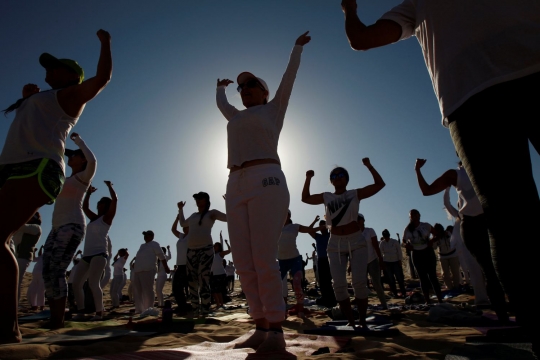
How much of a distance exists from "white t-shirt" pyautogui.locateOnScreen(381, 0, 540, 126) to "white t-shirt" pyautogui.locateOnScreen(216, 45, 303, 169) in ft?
5.12

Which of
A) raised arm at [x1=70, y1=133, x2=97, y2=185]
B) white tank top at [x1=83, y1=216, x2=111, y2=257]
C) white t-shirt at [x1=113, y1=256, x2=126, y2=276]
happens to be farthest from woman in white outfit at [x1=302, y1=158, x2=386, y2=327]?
white t-shirt at [x1=113, y1=256, x2=126, y2=276]

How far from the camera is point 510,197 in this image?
4.33 ft

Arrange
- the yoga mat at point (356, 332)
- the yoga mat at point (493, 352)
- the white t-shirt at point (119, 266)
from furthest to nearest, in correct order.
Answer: the white t-shirt at point (119, 266) < the yoga mat at point (356, 332) < the yoga mat at point (493, 352)

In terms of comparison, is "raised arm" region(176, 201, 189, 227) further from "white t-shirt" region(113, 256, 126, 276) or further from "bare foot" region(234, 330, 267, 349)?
"white t-shirt" region(113, 256, 126, 276)

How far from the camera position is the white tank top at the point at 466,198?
478 cm

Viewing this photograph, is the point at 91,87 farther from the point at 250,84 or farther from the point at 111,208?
the point at 111,208

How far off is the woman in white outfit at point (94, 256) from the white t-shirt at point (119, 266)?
807 centimetres

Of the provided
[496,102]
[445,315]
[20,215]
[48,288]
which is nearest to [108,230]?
[48,288]

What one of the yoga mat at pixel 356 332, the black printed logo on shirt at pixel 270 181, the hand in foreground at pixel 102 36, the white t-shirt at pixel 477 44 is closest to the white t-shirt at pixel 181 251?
the yoga mat at pixel 356 332

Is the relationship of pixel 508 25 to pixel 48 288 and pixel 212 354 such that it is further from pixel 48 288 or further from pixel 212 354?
pixel 48 288

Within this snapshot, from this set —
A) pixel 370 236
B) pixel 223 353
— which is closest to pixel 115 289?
pixel 370 236

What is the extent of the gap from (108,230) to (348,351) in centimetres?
529

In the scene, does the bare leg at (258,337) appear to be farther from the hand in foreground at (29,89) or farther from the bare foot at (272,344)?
the hand in foreground at (29,89)

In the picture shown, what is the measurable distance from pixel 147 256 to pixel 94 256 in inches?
116
